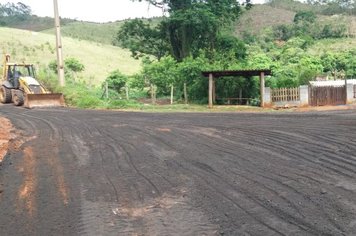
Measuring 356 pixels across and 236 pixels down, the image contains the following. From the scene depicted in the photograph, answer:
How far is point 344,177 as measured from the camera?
8.00 metres

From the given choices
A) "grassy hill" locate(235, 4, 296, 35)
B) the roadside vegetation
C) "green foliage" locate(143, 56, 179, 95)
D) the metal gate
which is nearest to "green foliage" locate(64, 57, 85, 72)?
the roadside vegetation

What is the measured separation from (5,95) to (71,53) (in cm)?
4193

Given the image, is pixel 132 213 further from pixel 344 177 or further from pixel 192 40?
pixel 192 40

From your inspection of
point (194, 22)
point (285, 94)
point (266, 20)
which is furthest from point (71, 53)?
point (266, 20)

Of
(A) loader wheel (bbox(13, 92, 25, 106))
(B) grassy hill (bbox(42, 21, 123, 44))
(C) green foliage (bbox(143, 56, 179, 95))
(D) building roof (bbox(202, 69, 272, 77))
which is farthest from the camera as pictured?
(B) grassy hill (bbox(42, 21, 123, 44))

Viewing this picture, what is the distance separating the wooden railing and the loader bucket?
12.6m

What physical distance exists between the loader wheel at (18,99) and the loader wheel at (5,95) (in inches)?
57.3

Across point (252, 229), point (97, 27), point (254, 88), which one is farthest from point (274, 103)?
point (97, 27)

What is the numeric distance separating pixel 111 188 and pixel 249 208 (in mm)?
2486

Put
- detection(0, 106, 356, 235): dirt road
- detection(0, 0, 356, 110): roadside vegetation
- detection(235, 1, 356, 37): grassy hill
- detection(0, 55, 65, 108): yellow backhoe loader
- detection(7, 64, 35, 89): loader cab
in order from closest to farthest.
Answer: detection(0, 106, 356, 235): dirt road
detection(0, 55, 65, 108): yellow backhoe loader
detection(7, 64, 35, 89): loader cab
detection(0, 0, 356, 110): roadside vegetation
detection(235, 1, 356, 37): grassy hill

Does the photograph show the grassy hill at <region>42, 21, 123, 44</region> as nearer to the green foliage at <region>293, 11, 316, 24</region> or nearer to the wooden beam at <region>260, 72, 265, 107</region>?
the green foliage at <region>293, 11, 316, 24</region>

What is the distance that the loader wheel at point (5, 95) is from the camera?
28.3 m

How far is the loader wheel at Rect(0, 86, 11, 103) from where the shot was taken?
2830cm

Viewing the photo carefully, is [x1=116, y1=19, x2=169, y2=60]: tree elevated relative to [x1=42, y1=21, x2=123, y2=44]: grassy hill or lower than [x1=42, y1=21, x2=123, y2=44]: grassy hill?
lower
